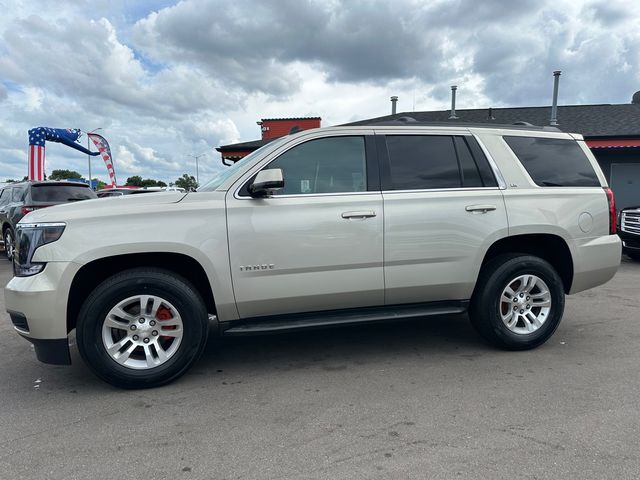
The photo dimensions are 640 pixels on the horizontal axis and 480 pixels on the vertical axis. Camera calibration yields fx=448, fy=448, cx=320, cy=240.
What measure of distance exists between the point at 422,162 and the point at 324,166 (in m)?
0.88

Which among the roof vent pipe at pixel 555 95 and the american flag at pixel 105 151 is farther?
the american flag at pixel 105 151

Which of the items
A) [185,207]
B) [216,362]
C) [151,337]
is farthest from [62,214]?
[216,362]

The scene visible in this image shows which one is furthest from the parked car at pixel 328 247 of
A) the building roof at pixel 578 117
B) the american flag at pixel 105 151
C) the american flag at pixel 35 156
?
the american flag at pixel 105 151

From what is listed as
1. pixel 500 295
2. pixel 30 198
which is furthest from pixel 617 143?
pixel 30 198

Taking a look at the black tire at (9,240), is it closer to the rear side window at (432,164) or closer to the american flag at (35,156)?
the rear side window at (432,164)

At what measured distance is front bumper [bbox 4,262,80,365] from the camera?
3078 mm

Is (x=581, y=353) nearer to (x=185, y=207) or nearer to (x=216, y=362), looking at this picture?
(x=216, y=362)

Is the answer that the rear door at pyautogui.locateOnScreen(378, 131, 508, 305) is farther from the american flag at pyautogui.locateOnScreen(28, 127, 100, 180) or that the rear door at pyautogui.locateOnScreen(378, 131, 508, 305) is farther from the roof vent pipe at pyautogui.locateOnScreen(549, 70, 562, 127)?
the american flag at pyautogui.locateOnScreen(28, 127, 100, 180)

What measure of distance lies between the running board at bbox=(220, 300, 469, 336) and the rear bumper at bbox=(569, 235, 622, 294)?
114cm

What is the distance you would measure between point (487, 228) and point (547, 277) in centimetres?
77

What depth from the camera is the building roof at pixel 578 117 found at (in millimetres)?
14219

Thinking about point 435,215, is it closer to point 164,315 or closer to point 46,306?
point 164,315

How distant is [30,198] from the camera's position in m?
9.80

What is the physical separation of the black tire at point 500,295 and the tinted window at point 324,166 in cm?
141
